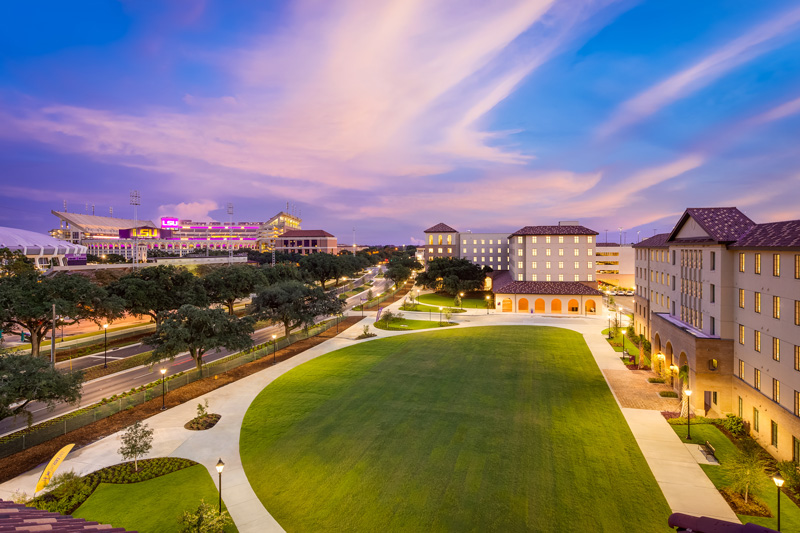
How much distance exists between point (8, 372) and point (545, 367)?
134ft

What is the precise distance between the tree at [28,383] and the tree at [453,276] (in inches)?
2736

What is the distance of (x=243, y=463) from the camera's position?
20797 millimetres

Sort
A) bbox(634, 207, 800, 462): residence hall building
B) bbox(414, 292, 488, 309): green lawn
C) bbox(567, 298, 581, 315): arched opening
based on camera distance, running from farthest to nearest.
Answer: bbox(414, 292, 488, 309): green lawn < bbox(567, 298, 581, 315): arched opening < bbox(634, 207, 800, 462): residence hall building

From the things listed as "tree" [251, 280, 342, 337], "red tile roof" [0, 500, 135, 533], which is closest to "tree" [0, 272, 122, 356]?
"tree" [251, 280, 342, 337]

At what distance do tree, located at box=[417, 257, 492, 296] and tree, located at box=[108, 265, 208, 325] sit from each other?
50.0 m

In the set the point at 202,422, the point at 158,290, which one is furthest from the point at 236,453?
the point at 158,290

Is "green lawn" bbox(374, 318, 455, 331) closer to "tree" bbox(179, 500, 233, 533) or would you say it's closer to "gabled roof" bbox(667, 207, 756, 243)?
"gabled roof" bbox(667, 207, 756, 243)

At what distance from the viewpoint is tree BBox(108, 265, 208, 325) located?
168ft

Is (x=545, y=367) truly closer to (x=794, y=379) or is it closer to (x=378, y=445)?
(x=794, y=379)

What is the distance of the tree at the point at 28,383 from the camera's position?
20781 millimetres

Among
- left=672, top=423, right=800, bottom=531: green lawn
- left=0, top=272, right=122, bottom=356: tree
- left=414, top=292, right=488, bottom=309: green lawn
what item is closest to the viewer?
left=672, top=423, right=800, bottom=531: green lawn

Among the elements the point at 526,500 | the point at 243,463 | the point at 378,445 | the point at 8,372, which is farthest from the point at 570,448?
the point at 8,372

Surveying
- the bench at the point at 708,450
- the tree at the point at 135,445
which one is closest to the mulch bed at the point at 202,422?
the tree at the point at 135,445

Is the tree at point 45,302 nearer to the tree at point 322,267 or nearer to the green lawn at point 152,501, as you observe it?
the green lawn at point 152,501
